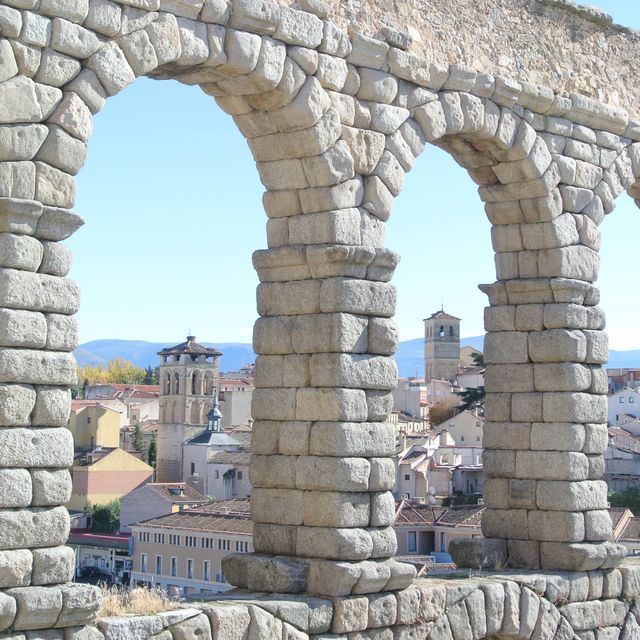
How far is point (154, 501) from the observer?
1655 inches

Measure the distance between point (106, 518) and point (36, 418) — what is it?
145ft

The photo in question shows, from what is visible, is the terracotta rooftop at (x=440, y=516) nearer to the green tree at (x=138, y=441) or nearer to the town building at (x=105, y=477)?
the town building at (x=105, y=477)

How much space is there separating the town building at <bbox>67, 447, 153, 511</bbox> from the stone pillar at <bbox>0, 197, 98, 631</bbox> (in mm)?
48512

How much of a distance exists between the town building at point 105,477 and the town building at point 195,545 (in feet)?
103

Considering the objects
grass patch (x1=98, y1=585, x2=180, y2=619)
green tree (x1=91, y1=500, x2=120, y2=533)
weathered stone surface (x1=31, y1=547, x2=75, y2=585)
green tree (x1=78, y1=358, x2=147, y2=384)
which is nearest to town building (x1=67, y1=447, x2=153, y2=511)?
green tree (x1=91, y1=500, x2=120, y2=533)

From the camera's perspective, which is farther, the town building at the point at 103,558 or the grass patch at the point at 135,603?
the town building at the point at 103,558

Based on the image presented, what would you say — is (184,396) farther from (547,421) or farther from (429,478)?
(547,421)

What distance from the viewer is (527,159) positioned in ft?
44.5

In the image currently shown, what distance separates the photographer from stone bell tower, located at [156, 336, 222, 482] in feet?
253

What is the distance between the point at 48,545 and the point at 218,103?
3.91m

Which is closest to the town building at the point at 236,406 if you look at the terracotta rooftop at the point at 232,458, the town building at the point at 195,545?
the terracotta rooftop at the point at 232,458

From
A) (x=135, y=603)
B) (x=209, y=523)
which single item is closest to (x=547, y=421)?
(x=135, y=603)

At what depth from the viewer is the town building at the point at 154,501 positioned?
3871 cm

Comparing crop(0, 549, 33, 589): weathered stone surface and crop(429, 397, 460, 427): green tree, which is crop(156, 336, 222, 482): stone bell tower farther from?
crop(0, 549, 33, 589): weathered stone surface
